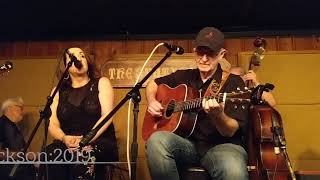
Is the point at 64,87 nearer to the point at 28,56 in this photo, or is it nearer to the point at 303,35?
the point at 28,56

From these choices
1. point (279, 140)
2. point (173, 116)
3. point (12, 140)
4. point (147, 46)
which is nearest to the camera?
point (279, 140)

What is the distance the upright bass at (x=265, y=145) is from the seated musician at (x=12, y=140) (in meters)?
1.55

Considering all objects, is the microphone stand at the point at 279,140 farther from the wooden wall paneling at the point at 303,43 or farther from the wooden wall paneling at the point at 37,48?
the wooden wall paneling at the point at 37,48

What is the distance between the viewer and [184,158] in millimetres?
2318

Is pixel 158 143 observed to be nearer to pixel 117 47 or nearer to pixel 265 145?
pixel 265 145

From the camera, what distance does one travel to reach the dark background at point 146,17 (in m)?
3.50

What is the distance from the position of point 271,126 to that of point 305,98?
58.8 inches

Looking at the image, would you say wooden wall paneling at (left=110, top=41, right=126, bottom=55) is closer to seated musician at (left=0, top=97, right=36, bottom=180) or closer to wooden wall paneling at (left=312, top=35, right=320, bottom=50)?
seated musician at (left=0, top=97, right=36, bottom=180)

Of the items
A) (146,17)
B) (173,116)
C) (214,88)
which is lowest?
(173,116)

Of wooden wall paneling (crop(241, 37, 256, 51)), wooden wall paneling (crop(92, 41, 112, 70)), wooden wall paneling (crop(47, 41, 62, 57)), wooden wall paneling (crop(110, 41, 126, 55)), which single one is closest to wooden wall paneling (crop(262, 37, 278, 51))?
wooden wall paneling (crop(241, 37, 256, 51))

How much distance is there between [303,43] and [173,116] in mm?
1908

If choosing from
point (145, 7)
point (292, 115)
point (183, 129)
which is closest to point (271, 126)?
point (183, 129)

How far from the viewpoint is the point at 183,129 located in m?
2.41

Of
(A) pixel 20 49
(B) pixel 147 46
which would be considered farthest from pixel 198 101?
(A) pixel 20 49
